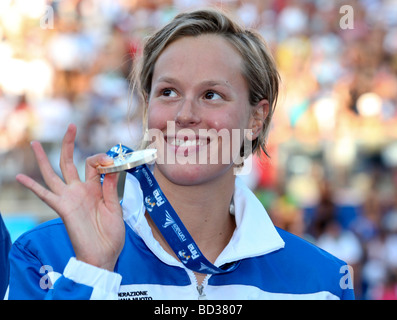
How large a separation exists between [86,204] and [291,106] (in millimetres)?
5370

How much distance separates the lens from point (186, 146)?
6.36 ft

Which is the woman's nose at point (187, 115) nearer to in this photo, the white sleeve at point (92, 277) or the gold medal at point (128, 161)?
the gold medal at point (128, 161)

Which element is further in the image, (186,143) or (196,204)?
(196,204)

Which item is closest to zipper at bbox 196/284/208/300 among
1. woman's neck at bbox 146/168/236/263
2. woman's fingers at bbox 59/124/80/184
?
woman's neck at bbox 146/168/236/263

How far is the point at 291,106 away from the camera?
266 inches

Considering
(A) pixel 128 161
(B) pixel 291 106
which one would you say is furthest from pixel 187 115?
(B) pixel 291 106

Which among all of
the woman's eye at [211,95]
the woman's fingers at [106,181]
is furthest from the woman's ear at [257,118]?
the woman's fingers at [106,181]

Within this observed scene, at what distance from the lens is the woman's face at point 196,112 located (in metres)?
1.93

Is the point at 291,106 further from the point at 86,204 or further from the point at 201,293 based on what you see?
the point at 86,204

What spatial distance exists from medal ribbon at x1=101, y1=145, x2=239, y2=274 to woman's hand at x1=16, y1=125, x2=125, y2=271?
0.27m

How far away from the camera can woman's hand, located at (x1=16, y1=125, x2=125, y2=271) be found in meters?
1.55

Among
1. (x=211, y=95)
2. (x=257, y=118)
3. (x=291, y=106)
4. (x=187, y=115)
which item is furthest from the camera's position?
(x=291, y=106)

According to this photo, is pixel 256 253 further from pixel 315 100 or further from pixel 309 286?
pixel 315 100

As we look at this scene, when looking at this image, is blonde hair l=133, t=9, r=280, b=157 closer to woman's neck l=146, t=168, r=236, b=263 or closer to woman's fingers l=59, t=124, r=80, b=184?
woman's neck l=146, t=168, r=236, b=263
